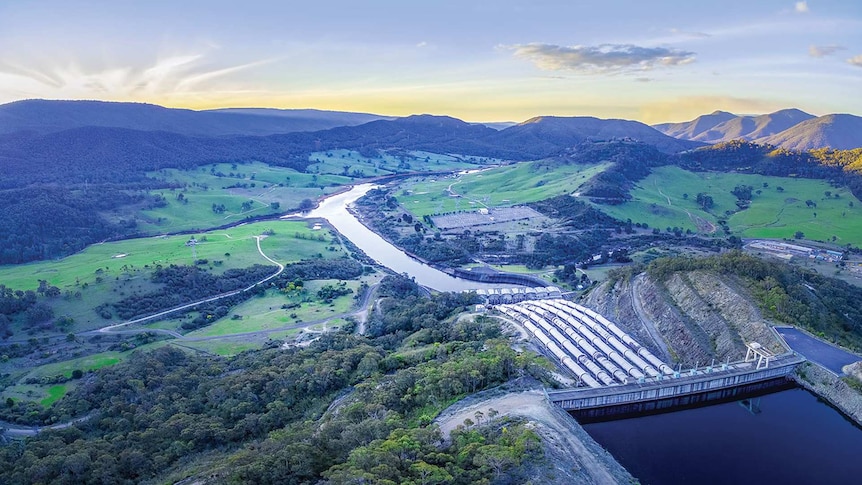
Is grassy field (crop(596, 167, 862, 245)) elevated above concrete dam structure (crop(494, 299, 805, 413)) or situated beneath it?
elevated above

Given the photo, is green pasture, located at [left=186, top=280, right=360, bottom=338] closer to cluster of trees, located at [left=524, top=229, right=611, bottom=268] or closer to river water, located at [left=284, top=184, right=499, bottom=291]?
river water, located at [left=284, top=184, right=499, bottom=291]

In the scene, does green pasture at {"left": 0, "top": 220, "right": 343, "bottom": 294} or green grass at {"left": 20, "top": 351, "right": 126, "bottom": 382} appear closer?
green grass at {"left": 20, "top": 351, "right": 126, "bottom": 382}

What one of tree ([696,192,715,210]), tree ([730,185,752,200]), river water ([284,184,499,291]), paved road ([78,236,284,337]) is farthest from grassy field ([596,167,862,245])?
paved road ([78,236,284,337])

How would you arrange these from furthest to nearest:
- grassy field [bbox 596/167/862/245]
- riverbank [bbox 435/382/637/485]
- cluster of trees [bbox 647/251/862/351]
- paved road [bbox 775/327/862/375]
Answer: grassy field [bbox 596/167/862/245] < cluster of trees [bbox 647/251/862/351] < paved road [bbox 775/327/862/375] < riverbank [bbox 435/382/637/485]

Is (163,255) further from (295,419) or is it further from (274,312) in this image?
(295,419)

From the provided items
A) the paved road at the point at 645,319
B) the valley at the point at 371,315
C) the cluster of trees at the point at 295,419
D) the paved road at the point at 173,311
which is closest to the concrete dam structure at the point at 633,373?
the valley at the point at 371,315

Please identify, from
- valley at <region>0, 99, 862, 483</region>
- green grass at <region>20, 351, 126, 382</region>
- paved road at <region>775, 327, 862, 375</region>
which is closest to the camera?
valley at <region>0, 99, 862, 483</region>

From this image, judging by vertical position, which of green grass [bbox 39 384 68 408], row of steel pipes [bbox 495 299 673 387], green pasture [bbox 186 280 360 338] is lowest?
green grass [bbox 39 384 68 408]

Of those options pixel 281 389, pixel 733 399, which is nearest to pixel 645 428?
pixel 733 399
